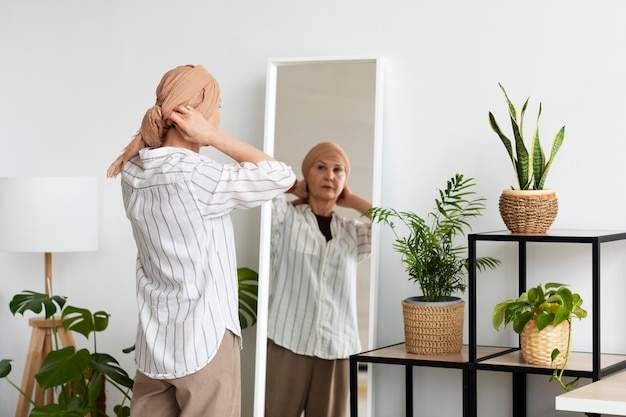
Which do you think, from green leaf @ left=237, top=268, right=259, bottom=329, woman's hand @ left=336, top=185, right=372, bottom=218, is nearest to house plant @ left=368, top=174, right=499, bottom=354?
woman's hand @ left=336, top=185, right=372, bottom=218

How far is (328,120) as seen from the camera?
3533 millimetres

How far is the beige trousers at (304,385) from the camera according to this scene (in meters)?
3.48

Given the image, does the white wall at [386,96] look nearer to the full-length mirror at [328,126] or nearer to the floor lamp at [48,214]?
the full-length mirror at [328,126]

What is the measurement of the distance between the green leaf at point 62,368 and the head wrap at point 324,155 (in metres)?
1.13

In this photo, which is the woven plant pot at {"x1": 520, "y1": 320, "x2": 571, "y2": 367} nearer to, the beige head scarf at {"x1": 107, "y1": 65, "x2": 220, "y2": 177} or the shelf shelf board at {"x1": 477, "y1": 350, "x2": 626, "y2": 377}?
the shelf shelf board at {"x1": 477, "y1": 350, "x2": 626, "y2": 377}

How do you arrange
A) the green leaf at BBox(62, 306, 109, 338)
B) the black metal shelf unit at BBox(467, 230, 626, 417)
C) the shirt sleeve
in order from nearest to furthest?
the shirt sleeve
the black metal shelf unit at BBox(467, 230, 626, 417)
the green leaf at BBox(62, 306, 109, 338)

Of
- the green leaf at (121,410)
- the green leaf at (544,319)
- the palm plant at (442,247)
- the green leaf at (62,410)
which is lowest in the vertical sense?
the green leaf at (121,410)

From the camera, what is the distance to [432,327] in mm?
3180

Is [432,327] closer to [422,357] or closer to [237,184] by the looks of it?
[422,357]

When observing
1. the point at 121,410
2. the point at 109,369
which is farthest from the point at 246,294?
the point at 121,410

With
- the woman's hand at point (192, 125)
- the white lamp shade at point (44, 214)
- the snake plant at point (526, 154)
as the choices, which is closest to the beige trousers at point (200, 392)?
the woman's hand at point (192, 125)

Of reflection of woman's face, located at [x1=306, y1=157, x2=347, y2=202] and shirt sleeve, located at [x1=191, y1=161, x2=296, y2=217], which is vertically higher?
reflection of woman's face, located at [x1=306, y1=157, x2=347, y2=202]

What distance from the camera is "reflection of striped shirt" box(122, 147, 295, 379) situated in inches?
105

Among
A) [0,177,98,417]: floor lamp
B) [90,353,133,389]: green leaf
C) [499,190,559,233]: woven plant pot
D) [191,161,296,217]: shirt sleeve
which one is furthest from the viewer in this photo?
[0,177,98,417]: floor lamp
